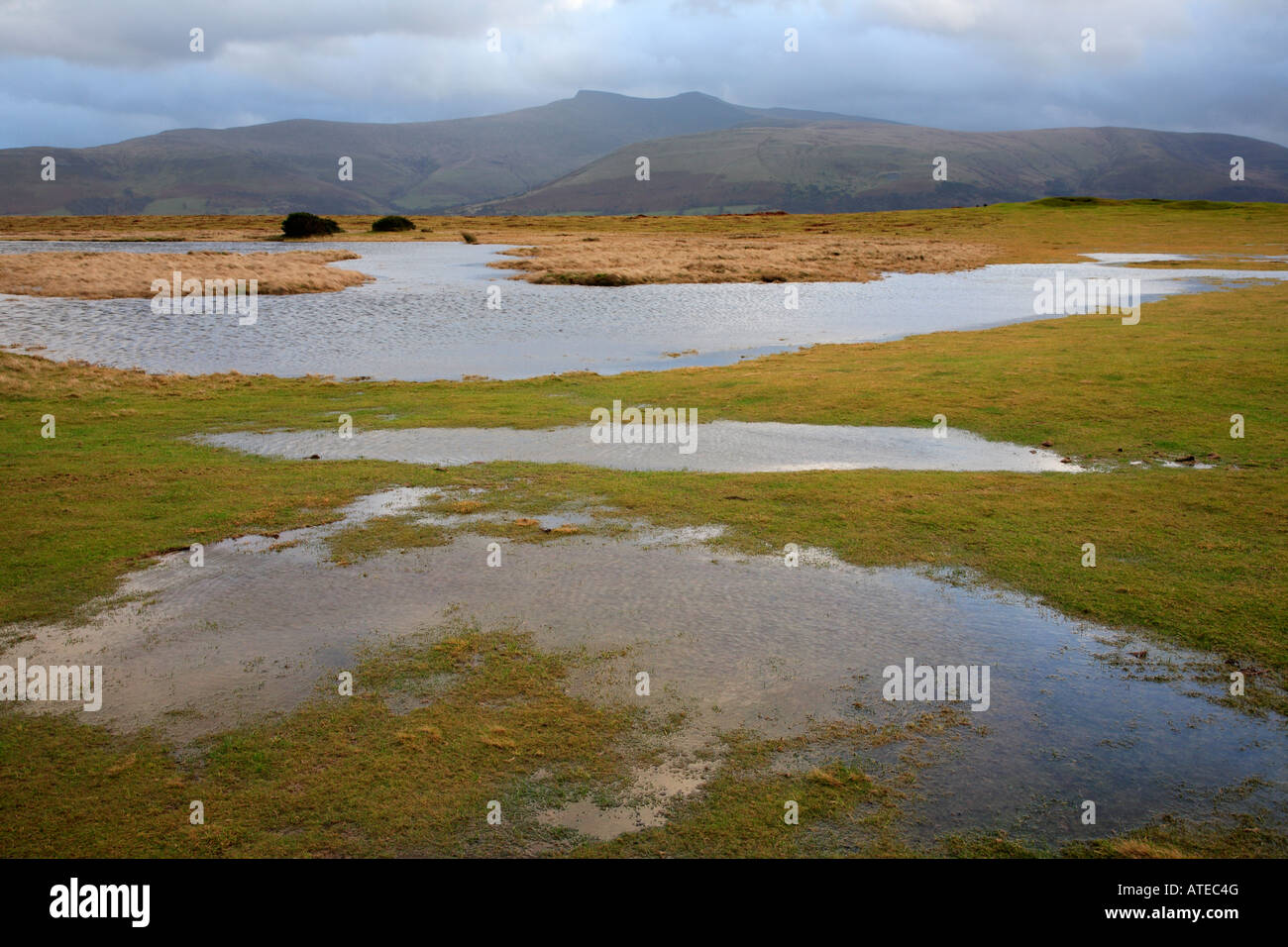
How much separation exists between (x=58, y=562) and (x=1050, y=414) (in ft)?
65.0

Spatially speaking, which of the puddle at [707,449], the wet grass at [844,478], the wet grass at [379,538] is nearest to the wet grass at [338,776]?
the wet grass at [379,538]

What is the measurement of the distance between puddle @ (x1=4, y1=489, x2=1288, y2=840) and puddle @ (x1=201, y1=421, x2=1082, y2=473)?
4924 millimetres

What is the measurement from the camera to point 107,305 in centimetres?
4416

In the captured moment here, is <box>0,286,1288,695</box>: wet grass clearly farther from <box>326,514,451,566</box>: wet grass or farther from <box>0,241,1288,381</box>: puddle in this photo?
<box>0,241,1288,381</box>: puddle

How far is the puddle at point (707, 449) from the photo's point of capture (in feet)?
58.1

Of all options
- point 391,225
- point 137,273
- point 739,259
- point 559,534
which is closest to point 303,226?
point 391,225

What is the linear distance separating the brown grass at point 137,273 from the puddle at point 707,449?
3482 cm

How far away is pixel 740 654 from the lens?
9891mm

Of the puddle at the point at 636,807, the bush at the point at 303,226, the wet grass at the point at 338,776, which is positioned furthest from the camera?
the bush at the point at 303,226

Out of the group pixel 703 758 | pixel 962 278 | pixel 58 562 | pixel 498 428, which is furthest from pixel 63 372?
pixel 962 278

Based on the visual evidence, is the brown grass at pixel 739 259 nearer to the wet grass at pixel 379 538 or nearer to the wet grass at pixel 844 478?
the wet grass at pixel 844 478

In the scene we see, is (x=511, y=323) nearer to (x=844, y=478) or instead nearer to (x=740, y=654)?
(x=844, y=478)

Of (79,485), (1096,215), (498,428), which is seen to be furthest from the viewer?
(1096,215)
